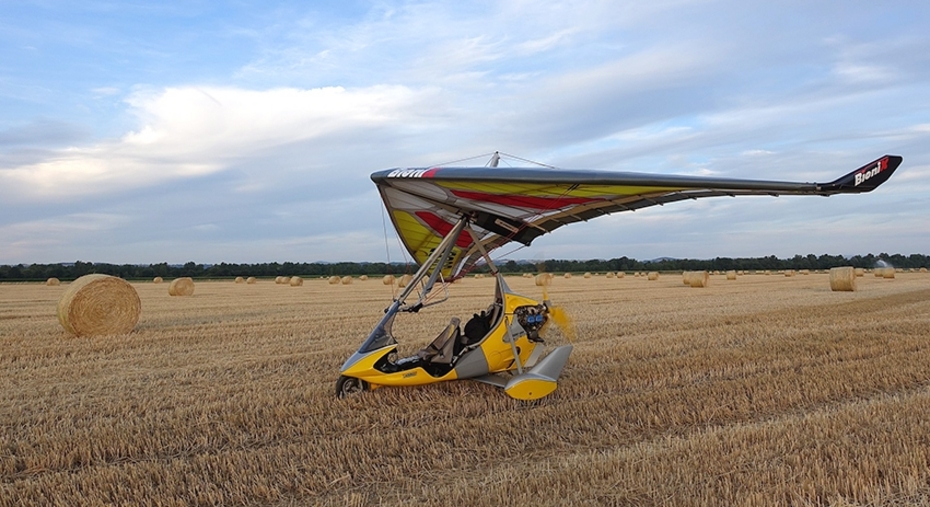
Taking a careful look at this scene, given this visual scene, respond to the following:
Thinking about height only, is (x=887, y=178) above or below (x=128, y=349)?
above

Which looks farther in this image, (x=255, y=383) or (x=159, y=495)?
(x=255, y=383)

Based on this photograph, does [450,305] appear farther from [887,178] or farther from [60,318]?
[887,178]

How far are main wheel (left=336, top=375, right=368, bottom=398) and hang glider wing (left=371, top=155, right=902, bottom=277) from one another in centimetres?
194

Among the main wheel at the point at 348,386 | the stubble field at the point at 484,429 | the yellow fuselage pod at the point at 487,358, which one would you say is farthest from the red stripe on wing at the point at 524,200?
the main wheel at the point at 348,386

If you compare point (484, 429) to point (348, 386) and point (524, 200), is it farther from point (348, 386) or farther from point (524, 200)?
point (524, 200)

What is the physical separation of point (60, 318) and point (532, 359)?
10.1m

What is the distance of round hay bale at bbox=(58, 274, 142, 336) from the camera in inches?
500

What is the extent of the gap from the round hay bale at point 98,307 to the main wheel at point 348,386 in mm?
8480

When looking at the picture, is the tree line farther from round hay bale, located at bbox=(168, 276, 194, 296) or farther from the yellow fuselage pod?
the yellow fuselage pod

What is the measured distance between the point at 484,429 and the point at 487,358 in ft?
4.59

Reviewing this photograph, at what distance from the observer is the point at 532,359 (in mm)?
7406

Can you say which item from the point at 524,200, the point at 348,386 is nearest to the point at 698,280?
the point at 524,200

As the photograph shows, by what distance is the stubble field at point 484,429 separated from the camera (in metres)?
4.22

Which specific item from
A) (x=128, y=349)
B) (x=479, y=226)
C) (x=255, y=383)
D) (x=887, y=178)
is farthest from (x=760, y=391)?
(x=128, y=349)
